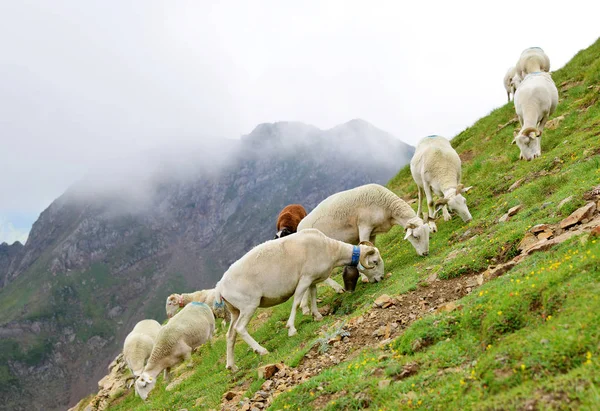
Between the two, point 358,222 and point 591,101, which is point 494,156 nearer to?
point 591,101

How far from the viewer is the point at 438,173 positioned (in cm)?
1753

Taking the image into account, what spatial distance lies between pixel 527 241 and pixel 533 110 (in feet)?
35.4

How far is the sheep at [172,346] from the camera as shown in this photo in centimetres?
1872

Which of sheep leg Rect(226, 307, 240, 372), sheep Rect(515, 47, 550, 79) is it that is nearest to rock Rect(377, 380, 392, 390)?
sheep leg Rect(226, 307, 240, 372)

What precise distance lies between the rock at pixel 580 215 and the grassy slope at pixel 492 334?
82 cm

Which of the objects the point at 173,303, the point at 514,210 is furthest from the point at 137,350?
the point at 514,210

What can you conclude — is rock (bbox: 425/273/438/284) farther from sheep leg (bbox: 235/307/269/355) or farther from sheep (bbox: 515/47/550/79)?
sheep (bbox: 515/47/550/79)

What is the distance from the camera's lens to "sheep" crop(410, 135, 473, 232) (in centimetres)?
1655

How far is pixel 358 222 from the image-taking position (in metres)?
17.0

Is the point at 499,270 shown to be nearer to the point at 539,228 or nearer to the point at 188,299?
the point at 539,228

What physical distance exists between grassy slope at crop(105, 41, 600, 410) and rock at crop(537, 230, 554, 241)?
28.4 inches

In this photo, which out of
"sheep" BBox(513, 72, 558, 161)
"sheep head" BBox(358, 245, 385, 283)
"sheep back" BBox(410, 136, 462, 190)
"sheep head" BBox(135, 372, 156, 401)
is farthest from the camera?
"sheep head" BBox(135, 372, 156, 401)

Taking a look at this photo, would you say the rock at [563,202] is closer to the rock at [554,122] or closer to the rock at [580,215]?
the rock at [580,215]

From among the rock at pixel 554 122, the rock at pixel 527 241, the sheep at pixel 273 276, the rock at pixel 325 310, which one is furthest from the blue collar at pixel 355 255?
the rock at pixel 554 122
